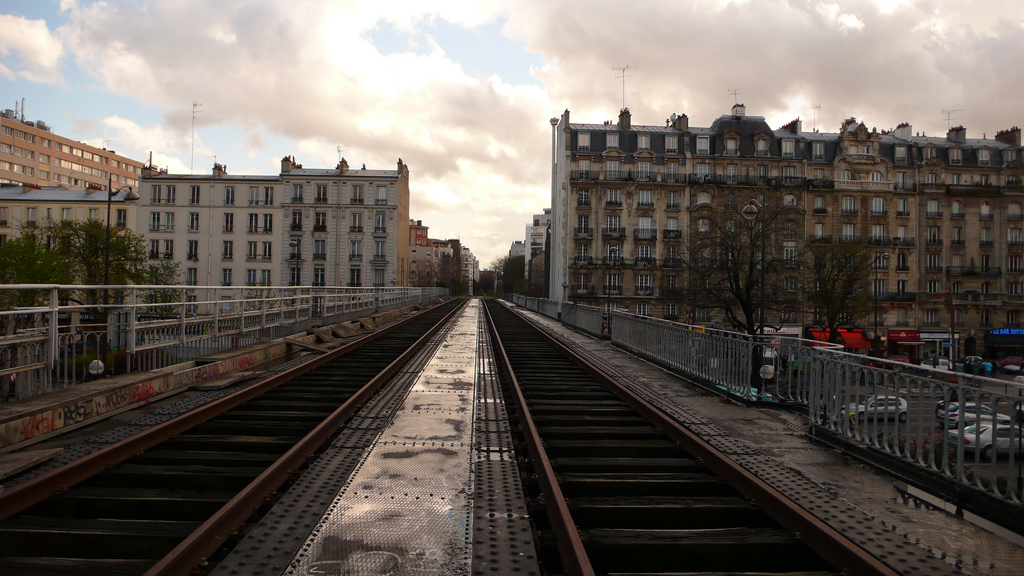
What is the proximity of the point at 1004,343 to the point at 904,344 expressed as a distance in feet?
38.5

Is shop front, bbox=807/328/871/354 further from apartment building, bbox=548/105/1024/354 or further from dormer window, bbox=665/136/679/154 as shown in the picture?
dormer window, bbox=665/136/679/154

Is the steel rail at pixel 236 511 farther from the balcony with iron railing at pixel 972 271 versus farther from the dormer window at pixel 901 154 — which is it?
the balcony with iron railing at pixel 972 271

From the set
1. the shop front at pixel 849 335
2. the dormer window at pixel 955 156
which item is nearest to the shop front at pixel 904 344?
the shop front at pixel 849 335

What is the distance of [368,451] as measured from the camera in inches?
220

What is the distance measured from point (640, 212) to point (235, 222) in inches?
1675

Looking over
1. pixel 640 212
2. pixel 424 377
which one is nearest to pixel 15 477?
pixel 424 377

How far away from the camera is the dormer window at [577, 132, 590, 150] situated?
58.5 metres

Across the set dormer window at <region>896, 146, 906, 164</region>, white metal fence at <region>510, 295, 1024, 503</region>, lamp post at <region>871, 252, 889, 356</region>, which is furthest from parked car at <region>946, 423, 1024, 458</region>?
dormer window at <region>896, 146, 906, 164</region>

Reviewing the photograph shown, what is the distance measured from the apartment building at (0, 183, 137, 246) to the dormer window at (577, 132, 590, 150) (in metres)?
47.0

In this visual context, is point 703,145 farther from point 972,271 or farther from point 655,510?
point 655,510

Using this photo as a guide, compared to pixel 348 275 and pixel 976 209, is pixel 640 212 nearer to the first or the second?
pixel 348 275

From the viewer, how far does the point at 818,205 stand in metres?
58.5

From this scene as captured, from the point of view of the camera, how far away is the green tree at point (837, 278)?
130 feet

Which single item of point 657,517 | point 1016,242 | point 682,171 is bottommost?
point 657,517
